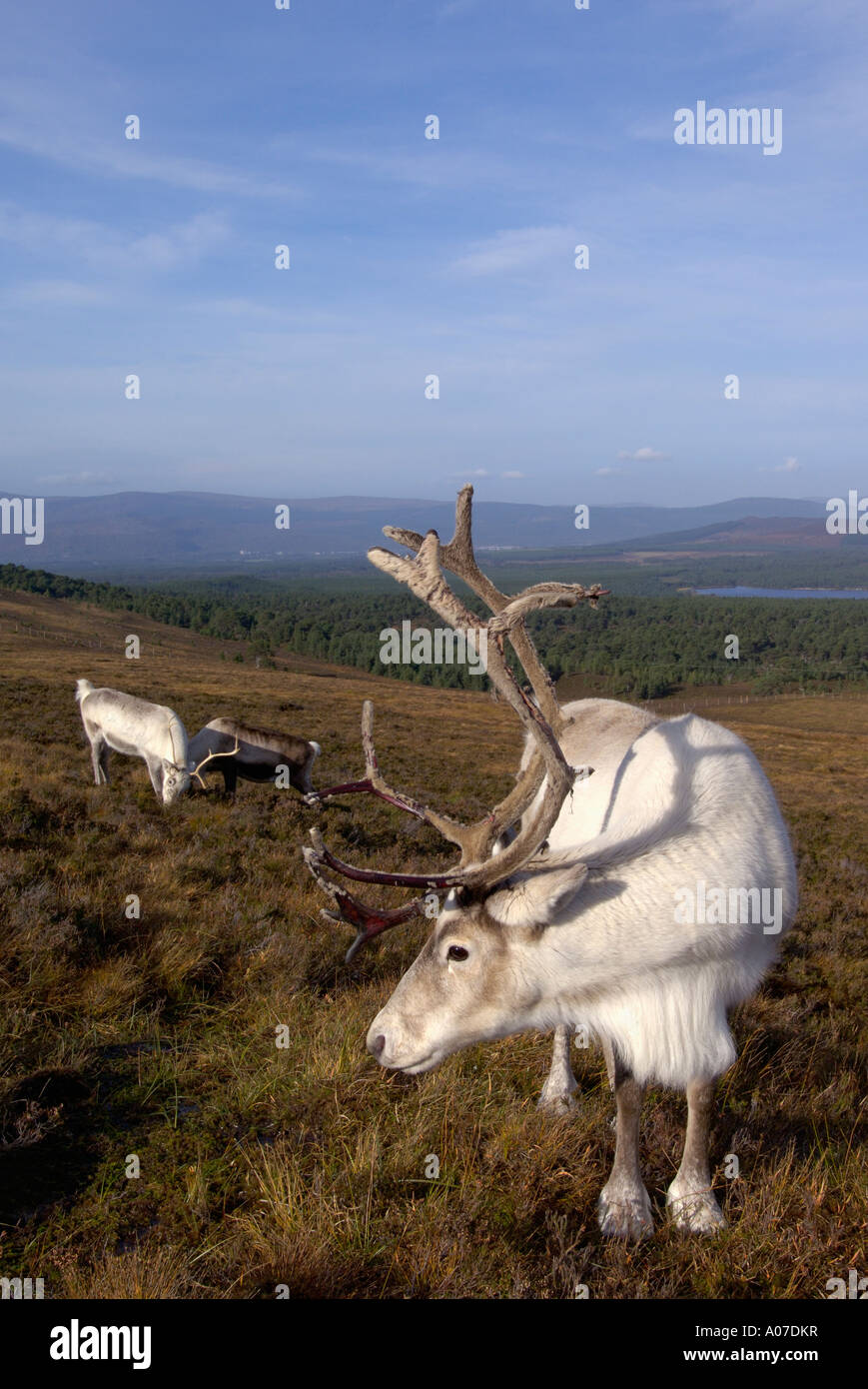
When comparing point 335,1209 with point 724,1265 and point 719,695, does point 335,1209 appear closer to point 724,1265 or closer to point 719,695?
point 724,1265

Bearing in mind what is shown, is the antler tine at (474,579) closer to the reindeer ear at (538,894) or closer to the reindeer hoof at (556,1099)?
the reindeer ear at (538,894)

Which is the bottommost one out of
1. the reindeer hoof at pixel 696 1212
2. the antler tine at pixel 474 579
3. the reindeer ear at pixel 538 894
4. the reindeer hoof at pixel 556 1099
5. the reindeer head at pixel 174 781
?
the reindeer hoof at pixel 696 1212


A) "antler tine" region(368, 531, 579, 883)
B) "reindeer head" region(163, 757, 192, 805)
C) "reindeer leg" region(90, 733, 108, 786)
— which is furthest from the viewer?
"reindeer leg" region(90, 733, 108, 786)

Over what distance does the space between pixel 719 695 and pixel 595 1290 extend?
94.0 meters

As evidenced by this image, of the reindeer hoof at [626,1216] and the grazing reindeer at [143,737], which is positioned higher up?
the grazing reindeer at [143,737]

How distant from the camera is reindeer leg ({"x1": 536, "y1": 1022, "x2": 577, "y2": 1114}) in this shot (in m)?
4.25

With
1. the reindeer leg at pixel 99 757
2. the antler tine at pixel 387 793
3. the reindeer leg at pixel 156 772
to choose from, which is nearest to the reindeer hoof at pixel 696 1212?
the antler tine at pixel 387 793

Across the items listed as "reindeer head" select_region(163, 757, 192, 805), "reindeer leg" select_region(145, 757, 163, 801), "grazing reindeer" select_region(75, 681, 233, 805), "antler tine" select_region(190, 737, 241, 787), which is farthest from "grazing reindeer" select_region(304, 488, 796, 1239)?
"reindeer leg" select_region(145, 757, 163, 801)

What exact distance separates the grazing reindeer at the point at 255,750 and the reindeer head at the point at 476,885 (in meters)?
9.27

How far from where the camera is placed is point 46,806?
27.8ft

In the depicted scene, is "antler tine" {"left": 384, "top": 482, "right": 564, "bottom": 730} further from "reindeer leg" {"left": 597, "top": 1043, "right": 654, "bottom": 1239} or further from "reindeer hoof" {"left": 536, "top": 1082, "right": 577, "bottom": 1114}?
→ "reindeer hoof" {"left": 536, "top": 1082, "right": 577, "bottom": 1114}

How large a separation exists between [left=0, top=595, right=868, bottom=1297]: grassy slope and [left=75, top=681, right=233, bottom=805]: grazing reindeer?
402cm

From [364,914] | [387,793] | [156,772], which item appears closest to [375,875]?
[364,914]

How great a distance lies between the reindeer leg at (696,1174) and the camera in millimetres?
3541
